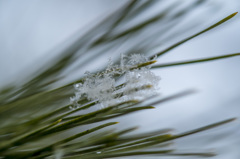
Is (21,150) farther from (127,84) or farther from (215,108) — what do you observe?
(215,108)

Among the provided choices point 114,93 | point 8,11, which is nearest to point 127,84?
point 114,93

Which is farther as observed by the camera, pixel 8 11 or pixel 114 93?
pixel 8 11

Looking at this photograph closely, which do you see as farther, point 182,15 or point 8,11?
point 8,11

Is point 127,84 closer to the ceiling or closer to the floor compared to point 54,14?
closer to the floor

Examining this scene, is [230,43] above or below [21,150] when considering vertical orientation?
above

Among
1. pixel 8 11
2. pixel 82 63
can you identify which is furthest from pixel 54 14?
pixel 82 63

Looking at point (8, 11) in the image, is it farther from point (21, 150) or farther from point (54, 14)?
point (21, 150)
